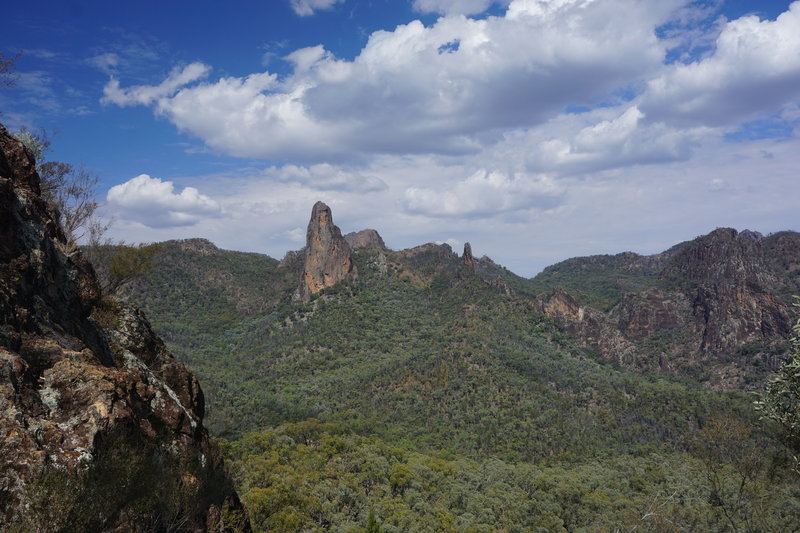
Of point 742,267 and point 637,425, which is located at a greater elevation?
point 742,267

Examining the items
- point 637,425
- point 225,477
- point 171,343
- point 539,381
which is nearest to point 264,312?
point 171,343

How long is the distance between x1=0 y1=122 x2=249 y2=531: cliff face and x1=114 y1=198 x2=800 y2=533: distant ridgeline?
18.6 m

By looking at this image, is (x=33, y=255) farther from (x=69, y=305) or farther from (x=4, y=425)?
(x=4, y=425)

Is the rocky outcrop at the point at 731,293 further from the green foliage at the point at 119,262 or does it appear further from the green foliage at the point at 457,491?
the green foliage at the point at 119,262

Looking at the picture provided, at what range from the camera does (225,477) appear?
17.7 m

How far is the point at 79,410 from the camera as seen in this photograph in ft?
34.7

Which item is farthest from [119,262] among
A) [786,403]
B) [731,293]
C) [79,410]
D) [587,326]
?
[731,293]

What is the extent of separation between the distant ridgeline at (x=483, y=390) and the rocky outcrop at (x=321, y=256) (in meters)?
0.77

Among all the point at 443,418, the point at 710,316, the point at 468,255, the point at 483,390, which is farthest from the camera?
the point at 468,255

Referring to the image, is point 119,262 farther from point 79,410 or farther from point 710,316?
point 710,316

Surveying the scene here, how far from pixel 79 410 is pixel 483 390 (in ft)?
302

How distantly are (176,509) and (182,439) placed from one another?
3.45 meters

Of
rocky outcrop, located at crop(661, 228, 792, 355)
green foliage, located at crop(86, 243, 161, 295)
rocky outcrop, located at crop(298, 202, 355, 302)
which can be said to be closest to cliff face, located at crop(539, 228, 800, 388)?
rocky outcrop, located at crop(661, 228, 792, 355)

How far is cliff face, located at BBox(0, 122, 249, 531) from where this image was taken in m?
8.50
